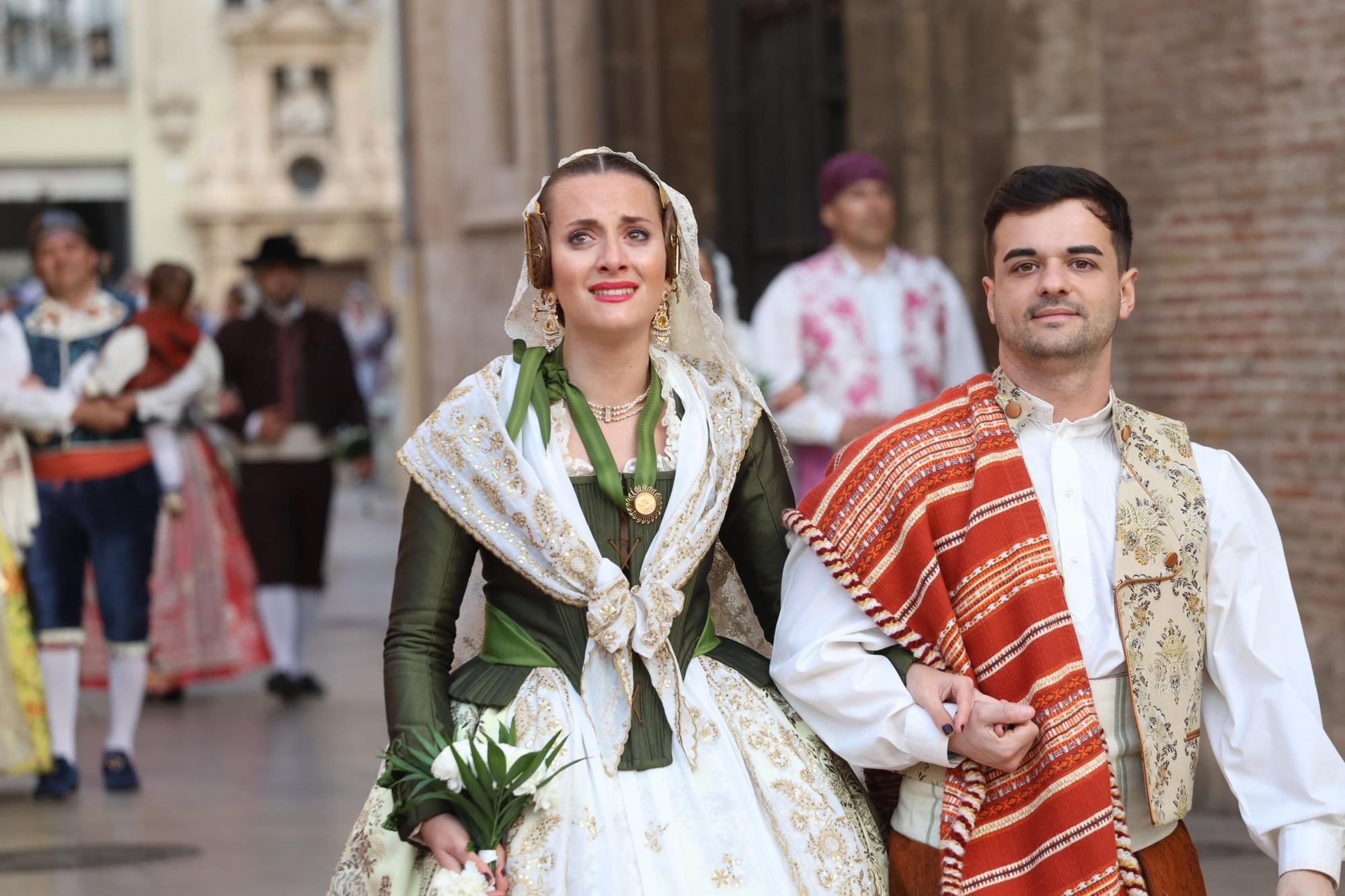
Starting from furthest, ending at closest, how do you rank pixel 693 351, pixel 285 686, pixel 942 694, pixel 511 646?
pixel 285 686 → pixel 693 351 → pixel 511 646 → pixel 942 694

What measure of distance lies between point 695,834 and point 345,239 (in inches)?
1356

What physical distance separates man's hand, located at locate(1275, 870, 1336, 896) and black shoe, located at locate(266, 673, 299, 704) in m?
7.79

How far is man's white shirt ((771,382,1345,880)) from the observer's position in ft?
10.8

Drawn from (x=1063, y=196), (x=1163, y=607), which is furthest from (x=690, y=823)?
(x=1063, y=196)

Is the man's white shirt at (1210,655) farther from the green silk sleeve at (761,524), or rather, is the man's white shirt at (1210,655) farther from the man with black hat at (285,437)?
the man with black hat at (285,437)

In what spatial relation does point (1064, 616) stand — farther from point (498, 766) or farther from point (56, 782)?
point (56, 782)

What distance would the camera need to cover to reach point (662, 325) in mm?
3746

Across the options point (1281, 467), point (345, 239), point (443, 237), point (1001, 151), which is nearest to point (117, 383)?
point (1001, 151)

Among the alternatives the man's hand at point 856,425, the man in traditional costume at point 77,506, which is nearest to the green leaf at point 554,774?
the man's hand at point 856,425

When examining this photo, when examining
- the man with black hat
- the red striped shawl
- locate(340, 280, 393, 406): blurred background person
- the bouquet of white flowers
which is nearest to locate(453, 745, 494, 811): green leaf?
the bouquet of white flowers

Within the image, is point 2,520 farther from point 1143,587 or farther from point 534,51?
point 534,51

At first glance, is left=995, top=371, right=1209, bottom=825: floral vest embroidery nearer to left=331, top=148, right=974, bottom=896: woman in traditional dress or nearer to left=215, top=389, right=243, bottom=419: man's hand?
left=331, top=148, right=974, bottom=896: woman in traditional dress

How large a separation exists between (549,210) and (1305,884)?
170 centimetres

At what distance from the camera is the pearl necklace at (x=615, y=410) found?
3648 mm
